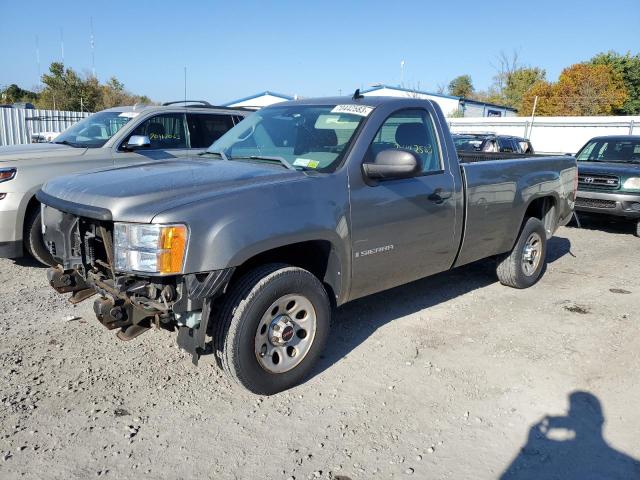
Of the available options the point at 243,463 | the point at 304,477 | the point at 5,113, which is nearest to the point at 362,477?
the point at 304,477

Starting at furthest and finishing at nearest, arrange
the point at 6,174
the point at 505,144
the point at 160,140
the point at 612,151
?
the point at 505,144 < the point at 612,151 < the point at 160,140 < the point at 6,174

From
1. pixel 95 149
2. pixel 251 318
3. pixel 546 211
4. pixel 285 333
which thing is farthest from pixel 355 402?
pixel 95 149

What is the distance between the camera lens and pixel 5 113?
17.9 m

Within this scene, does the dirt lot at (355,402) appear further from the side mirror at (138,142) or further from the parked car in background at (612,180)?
the parked car in background at (612,180)

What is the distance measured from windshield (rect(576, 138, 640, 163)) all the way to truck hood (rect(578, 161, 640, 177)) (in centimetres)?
29

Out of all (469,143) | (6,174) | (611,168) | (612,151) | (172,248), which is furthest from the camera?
(469,143)

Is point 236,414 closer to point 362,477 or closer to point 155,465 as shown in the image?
point 155,465

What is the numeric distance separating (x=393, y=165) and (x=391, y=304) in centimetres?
201

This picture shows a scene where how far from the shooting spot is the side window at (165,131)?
7012 mm

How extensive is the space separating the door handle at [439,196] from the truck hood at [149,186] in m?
1.24

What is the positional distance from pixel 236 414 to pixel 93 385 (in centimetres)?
103

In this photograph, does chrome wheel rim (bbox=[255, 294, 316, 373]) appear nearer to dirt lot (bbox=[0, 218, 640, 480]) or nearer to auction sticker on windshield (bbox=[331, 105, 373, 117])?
dirt lot (bbox=[0, 218, 640, 480])

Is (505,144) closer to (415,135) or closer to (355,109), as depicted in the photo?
(415,135)

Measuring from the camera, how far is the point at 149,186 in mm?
3270
